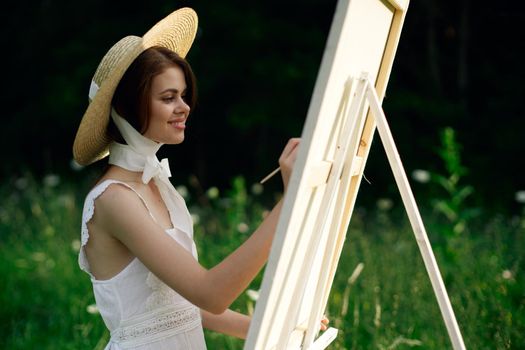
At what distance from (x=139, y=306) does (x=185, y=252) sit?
0.30 m

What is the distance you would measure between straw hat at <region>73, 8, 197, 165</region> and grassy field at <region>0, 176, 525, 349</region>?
91 cm

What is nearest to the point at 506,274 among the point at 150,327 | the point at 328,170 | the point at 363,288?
the point at 363,288

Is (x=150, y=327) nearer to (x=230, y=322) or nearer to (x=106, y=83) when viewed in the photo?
(x=230, y=322)

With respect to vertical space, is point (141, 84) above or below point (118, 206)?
above

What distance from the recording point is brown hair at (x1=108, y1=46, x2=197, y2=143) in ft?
6.29

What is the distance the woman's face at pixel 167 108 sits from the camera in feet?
6.32

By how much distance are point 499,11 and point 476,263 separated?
7.12 metres

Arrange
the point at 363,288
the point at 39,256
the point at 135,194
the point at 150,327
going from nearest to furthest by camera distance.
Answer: the point at 135,194
the point at 150,327
the point at 363,288
the point at 39,256

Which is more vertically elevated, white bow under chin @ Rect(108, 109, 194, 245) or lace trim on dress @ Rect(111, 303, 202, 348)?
white bow under chin @ Rect(108, 109, 194, 245)

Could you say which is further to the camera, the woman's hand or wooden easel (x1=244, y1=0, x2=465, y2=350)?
the woman's hand

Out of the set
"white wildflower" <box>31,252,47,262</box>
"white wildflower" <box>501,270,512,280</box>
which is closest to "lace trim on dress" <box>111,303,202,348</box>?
"white wildflower" <box>501,270,512,280</box>

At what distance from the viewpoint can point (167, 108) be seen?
1929 mm

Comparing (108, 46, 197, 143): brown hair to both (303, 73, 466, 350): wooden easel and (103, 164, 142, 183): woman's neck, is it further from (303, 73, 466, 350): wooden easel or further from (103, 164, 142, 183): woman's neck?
(303, 73, 466, 350): wooden easel

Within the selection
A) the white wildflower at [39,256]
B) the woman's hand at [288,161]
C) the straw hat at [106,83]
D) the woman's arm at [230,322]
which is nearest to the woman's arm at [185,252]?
the woman's hand at [288,161]
